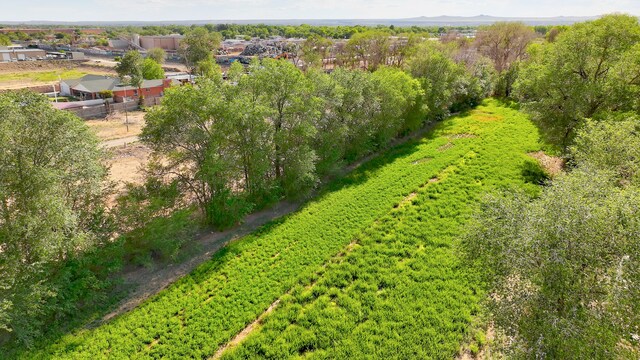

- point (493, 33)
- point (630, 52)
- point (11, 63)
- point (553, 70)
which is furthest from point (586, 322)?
point (11, 63)

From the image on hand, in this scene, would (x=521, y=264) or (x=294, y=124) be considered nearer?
(x=521, y=264)

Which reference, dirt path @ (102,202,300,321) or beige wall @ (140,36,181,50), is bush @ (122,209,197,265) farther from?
beige wall @ (140,36,181,50)

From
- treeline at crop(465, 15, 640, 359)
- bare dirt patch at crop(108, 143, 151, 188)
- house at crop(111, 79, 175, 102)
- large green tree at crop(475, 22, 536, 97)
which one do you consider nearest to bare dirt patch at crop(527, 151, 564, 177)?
treeline at crop(465, 15, 640, 359)

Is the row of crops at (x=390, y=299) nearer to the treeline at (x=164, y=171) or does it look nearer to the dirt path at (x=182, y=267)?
the dirt path at (x=182, y=267)

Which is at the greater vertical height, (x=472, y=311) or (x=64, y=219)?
(x=64, y=219)

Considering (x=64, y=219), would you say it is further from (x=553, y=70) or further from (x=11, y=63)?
(x=11, y=63)

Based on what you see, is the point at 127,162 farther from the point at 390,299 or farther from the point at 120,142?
the point at 390,299
